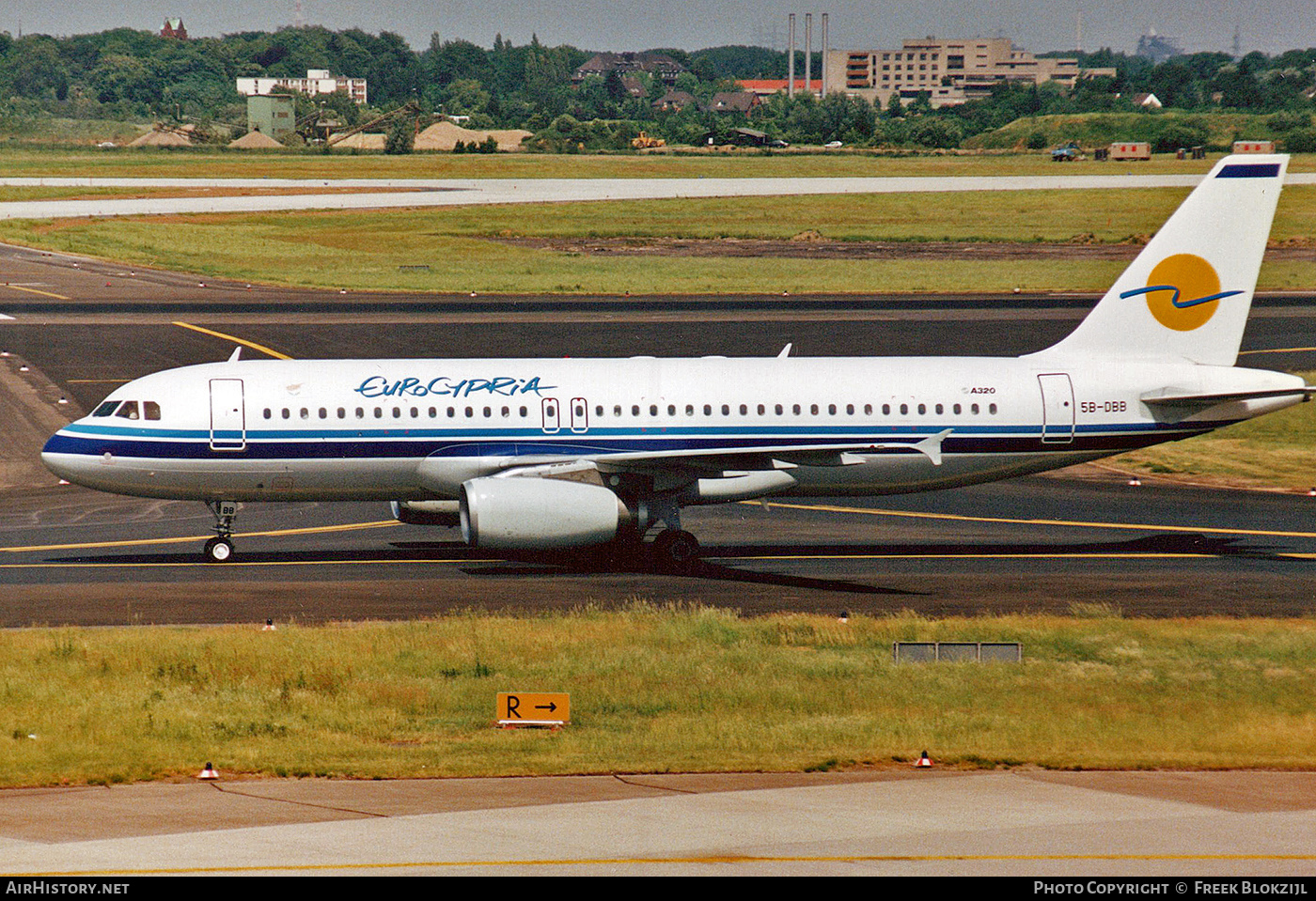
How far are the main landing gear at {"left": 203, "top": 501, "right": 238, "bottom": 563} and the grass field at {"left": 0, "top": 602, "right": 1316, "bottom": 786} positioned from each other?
22.8 ft

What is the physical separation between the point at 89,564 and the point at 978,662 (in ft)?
67.9

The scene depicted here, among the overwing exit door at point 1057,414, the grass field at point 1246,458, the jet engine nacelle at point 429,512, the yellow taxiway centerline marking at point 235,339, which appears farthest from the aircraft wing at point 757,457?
the yellow taxiway centerline marking at point 235,339

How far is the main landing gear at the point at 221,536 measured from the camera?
36031mm

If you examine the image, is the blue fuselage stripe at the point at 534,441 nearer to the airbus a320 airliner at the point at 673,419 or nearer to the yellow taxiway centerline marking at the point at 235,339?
the airbus a320 airliner at the point at 673,419

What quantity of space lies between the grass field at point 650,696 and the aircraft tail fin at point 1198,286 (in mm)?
9738

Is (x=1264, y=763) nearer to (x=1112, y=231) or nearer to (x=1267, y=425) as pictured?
(x=1267, y=425)

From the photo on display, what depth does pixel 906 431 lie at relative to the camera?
3644cm

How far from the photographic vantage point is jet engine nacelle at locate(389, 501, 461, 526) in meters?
36.7

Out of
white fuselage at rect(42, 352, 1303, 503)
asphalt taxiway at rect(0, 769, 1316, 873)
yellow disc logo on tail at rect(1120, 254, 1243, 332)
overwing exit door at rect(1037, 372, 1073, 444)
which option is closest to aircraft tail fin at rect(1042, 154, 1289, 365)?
Answer: yellow disc logo on tail at rect(1120, 254, 1243, 332)

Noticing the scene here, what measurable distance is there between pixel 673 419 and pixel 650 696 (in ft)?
40.3

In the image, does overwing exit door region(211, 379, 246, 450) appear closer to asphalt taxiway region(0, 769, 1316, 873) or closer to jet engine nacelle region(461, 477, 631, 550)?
jet engine nacelle region(461, 477, 631, 550)

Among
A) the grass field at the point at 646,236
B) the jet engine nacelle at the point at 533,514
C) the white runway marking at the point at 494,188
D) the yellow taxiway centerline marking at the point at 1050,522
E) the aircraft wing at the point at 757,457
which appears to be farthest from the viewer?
the white runway marking at the point at 494,188

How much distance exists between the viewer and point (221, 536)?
3638 centimetres

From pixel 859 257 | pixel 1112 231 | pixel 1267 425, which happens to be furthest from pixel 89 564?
pixel 1112 231
